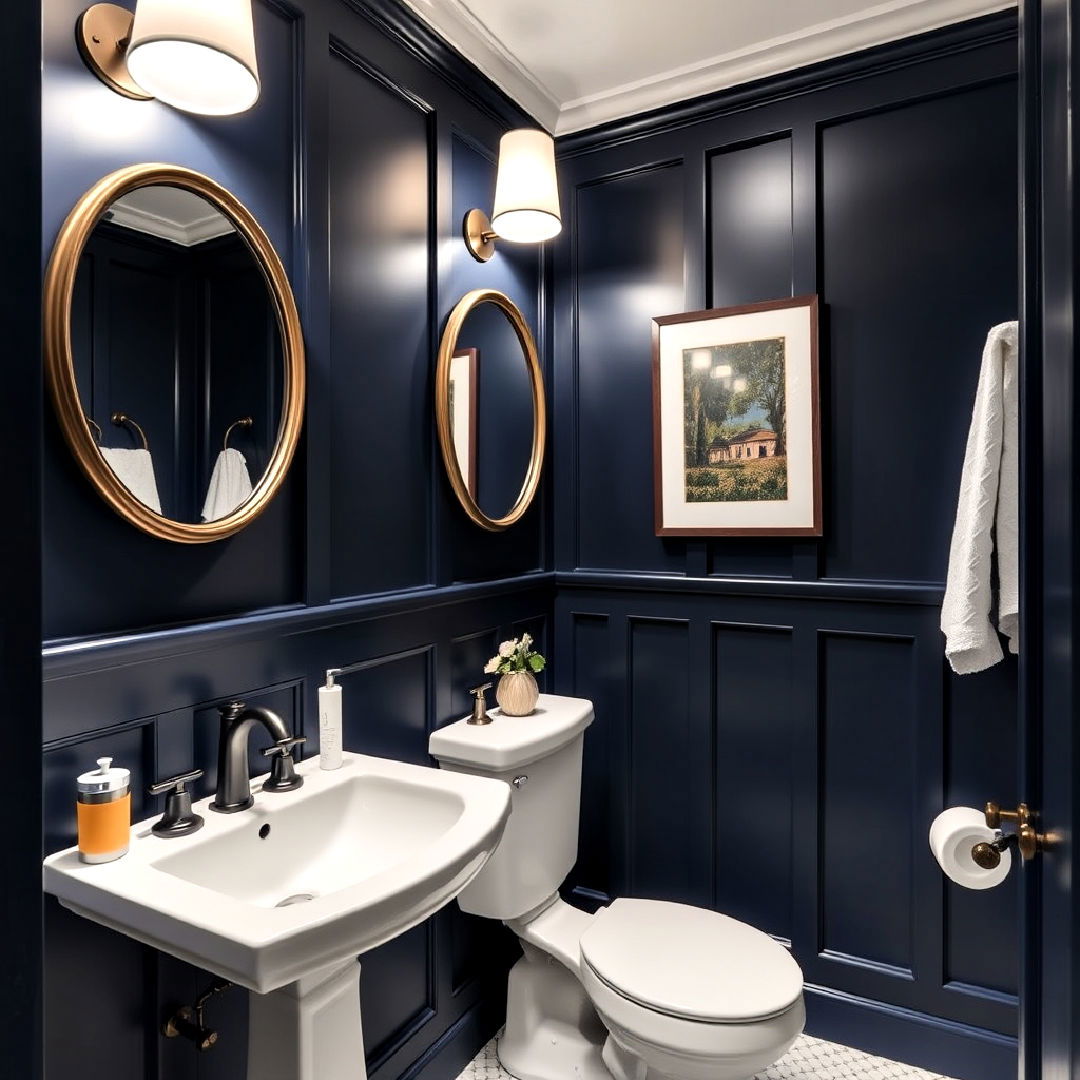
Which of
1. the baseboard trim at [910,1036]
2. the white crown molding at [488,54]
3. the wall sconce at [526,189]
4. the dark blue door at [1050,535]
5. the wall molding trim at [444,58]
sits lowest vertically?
the baseboard trim at [910,1036]

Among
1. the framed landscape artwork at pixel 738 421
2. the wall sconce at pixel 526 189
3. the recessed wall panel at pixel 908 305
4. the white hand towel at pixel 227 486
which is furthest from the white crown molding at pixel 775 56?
the white hand towel at pixel 227 486

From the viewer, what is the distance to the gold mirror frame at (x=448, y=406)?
196cm

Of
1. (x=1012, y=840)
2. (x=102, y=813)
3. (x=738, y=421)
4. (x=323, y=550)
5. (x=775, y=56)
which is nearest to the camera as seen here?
(x=1012, y=840)

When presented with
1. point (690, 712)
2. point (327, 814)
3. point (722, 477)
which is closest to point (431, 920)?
point (327, 814)

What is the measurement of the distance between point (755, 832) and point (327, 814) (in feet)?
4.18

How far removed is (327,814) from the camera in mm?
1448

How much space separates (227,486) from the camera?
140cm

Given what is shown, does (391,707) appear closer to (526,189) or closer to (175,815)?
(175,815)

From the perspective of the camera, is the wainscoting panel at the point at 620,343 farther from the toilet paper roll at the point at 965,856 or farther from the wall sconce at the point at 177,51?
the wall sconce at the point at 177,51

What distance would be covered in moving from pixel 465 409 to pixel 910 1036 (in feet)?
6.46

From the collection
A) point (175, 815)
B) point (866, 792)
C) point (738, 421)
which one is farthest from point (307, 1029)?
point (738, 421)

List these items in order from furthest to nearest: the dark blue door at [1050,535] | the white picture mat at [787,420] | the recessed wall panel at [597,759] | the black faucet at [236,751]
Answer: the recessed wall panel at [597,759] < the white picture mat at [787,420] < the black faucet at [236,751] < the dark blue door at [1050,535]

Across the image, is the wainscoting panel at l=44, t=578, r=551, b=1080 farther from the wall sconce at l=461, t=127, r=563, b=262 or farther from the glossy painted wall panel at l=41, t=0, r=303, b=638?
the wall sconce at l=461, t=127, r=563, b=262

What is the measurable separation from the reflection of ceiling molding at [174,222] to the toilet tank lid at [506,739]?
1.16 m
